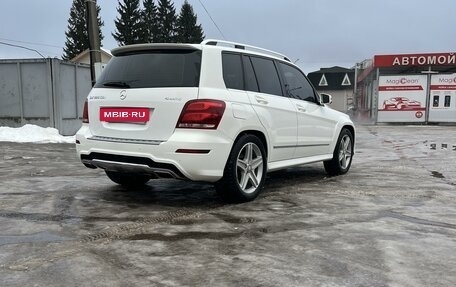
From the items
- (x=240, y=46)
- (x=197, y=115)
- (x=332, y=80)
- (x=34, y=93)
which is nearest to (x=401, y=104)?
(x=34, y=93)

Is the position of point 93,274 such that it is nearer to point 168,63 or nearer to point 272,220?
point 272,220

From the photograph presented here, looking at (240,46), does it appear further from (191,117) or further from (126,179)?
(126,179)

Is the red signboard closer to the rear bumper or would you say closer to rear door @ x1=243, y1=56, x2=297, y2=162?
rear door @ x1=243, y1=56, x2=297, y2=162

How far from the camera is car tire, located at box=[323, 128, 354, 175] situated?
7676mm

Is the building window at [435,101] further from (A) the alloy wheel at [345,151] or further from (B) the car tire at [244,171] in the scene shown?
(B) the car tire at [244,171]

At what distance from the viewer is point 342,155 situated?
7910 millimetres

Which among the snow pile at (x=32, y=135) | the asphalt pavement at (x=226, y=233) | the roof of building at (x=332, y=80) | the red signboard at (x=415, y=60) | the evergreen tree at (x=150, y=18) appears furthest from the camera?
the roof of building at (x=332, y=80)

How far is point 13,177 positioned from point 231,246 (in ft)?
15.4

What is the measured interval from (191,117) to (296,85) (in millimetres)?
2436

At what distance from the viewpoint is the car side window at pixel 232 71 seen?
17.4ft

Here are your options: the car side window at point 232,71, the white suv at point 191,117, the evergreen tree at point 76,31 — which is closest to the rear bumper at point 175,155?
the white suv at point 191,117

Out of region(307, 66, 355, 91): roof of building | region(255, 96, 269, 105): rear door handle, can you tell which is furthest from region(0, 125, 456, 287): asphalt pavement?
region(307, 66, 355, 91): roof of building

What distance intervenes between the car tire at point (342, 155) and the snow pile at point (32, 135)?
26.6 feet

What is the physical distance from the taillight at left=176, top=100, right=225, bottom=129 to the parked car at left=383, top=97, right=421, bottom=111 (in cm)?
2396
